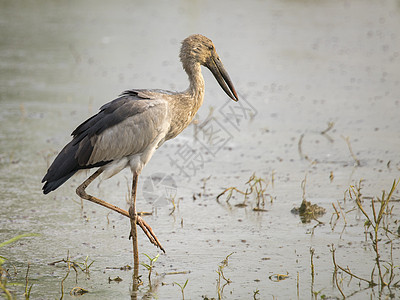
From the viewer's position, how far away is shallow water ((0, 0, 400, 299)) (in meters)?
5.14

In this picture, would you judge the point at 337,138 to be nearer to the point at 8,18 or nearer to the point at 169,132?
the point at 169,132

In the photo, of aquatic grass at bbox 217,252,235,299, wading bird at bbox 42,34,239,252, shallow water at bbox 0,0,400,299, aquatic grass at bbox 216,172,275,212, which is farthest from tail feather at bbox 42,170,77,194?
aquatic grass at bbox 216,172,275,212

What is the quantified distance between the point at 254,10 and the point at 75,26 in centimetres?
551

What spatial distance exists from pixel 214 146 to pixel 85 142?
10.5ft

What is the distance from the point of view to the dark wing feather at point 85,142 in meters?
5.52

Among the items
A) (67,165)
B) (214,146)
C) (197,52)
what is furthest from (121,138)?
(214,146)

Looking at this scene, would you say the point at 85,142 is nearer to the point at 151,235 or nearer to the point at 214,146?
the point at 151,235

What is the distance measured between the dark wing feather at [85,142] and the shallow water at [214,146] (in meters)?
0.58

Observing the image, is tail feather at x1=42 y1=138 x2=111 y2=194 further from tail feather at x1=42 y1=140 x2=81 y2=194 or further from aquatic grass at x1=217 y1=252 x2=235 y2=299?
aquatic grass at x1=217 y1=252 x2=235 y2=299

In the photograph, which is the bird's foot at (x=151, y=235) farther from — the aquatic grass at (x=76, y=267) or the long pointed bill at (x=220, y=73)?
the long pointed bill at (x=220, y=73)

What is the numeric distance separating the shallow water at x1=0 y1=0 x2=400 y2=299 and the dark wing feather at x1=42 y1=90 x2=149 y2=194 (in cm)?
58

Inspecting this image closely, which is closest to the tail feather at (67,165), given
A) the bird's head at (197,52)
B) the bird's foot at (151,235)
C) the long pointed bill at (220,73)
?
the bird's foot at (151,235)

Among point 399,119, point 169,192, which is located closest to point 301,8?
point 399,119

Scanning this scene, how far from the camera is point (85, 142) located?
561 cm
